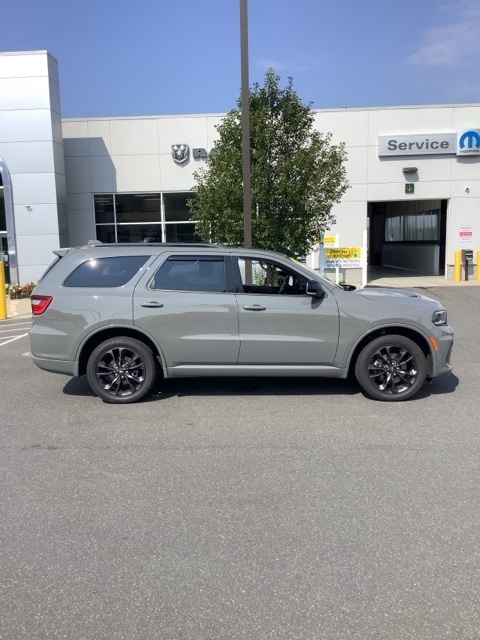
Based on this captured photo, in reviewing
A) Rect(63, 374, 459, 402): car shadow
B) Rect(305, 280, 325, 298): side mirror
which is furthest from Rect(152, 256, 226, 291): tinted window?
Rect(63, 374, 459, 402): car shadow

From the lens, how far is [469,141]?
19531mm

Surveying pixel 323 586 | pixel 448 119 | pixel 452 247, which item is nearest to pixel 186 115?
pixel 448 119

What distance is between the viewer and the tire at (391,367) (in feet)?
19.9

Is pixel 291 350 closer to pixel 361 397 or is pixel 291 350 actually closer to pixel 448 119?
pixel 361 397

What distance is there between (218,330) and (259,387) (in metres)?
1.14

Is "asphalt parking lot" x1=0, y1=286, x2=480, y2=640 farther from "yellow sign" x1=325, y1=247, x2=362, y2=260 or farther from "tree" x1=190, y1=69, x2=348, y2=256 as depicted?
Result: "yellow sign" x1=325, y1=247, x2=362, y2=260

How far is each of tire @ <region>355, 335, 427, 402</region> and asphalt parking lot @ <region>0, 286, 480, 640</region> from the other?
8.3 inches

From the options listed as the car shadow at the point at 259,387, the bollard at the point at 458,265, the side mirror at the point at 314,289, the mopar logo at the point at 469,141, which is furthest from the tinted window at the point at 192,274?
the mopar logo at the point at 469,141

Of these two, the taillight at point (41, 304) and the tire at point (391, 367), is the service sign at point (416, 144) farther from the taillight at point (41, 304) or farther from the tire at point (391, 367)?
the taillight at point (41, 304)

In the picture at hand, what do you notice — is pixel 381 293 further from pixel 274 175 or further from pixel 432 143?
pixel 432 143

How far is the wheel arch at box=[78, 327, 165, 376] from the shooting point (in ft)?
20.2

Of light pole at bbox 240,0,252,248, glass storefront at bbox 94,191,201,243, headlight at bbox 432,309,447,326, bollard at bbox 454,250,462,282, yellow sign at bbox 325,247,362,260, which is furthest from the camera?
glass storefront at bbox 94,191,201,243

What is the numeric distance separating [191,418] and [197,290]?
141 cm

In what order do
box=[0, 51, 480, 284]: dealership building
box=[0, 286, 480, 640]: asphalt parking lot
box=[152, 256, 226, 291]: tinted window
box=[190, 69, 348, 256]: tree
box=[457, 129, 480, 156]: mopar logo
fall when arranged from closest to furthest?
1. box=[0, 286, 480, 640]: asphalt parking lot
2. box=[152, 256, 226, 291]: tinted window
3. box=[190, 69, 348, 256]: tree
4. box=[0, 51, 480, 284]: dealership building
5. box=[457, 129, 480, 156]: mopar logo
